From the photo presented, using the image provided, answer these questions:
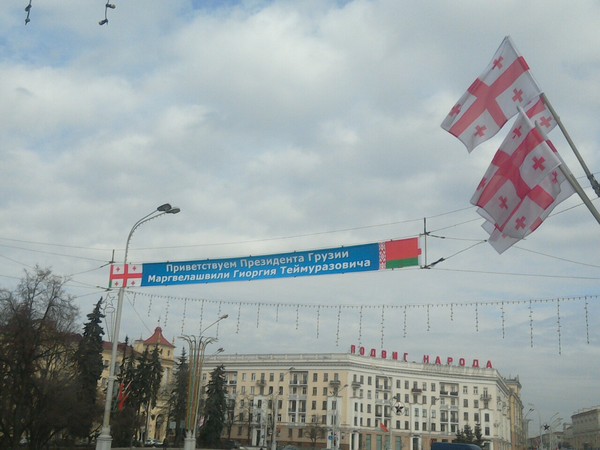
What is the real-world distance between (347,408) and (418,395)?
16204 mm

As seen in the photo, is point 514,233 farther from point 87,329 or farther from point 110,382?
point 87,329

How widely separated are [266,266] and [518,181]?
475 inches

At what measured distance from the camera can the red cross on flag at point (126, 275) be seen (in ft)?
83.6

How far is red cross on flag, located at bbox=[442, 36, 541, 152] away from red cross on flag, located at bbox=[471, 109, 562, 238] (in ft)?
1.21

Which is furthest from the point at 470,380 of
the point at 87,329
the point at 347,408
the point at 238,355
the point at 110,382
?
the point at 110,382

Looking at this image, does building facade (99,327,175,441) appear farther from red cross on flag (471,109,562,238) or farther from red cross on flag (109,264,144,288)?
red cross on flag (471,109,562,238)

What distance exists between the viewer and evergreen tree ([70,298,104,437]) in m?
43.2

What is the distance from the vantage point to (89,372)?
5441 cm

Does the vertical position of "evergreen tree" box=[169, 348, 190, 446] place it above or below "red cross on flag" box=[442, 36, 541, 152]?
below

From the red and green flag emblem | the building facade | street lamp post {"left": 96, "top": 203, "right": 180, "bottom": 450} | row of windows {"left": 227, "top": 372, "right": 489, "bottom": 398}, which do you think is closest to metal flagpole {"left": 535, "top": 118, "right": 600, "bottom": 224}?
the red and green flag emblem

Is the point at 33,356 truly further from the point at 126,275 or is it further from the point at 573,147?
the point at 573,147

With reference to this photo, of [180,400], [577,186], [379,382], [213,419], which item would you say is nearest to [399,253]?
[577,186]

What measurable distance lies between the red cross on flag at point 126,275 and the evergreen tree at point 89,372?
1689cm

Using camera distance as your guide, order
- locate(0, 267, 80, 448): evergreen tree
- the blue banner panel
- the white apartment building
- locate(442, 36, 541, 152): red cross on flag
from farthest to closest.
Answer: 1. the white apartment building
2. locate(0, 267, 80, 448): evergreen tree
3. the blue banner panel
4. locate(442, 36, 541, 152): red cross on flag
